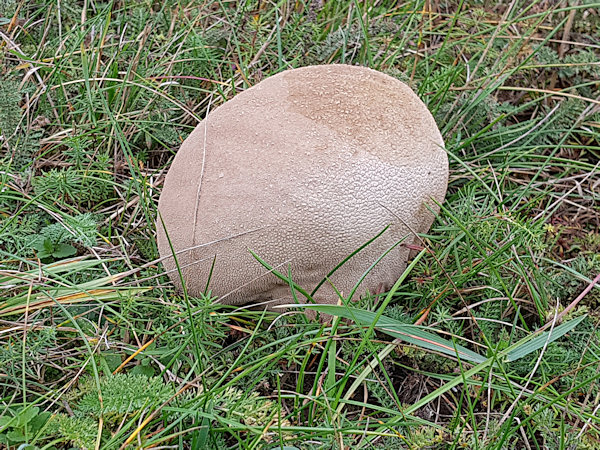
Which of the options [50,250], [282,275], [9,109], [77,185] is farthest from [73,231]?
[282,275]

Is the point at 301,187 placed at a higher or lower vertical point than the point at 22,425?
higher

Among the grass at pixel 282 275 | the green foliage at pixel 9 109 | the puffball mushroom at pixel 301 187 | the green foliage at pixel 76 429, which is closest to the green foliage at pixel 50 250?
the grass at pixel 282 275

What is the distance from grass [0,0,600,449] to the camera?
1.71 metres

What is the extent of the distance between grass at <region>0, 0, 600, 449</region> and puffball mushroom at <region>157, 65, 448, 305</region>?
13cm

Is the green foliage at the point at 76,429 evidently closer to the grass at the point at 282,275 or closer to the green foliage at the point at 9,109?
the grass at the point at 282,275

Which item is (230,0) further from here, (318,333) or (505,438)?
(505,438)

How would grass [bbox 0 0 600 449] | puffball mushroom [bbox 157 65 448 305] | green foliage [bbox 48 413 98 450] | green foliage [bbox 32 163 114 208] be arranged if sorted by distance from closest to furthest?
green foliage [bbox 48 413 98 450], grass [bbox 0 0 600 449], puffball mushroom [bbox 157 65 448 305], green foliage [bbox 32 163 114 208]

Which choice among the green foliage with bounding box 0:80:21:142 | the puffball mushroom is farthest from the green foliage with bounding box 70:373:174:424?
the green foliage with bounding box 0:80:21:142

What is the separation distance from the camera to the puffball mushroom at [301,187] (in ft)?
6.01

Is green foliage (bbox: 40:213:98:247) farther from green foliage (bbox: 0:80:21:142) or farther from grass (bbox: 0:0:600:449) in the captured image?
green foliage (bbox: 0:80:21:142)

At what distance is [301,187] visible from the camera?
5.97 ft

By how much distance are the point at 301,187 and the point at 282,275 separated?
293 mm

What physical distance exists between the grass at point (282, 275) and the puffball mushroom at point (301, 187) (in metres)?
0.13

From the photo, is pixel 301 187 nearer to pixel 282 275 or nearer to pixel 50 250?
pixel 282 275
